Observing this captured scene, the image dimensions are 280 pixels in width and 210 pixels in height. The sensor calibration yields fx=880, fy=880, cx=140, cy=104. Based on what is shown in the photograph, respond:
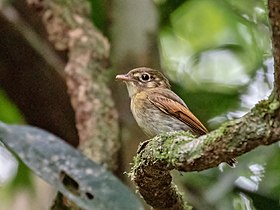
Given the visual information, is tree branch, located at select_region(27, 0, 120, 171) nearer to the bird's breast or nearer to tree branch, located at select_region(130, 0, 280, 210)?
the bird's breast

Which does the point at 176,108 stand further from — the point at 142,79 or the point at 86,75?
the point at 86,75

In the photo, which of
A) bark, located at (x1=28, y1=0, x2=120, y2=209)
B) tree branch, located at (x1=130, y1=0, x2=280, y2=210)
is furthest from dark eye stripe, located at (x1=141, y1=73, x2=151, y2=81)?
tree branch, located at (x1=130, y1=0, x2=280, y2=210)

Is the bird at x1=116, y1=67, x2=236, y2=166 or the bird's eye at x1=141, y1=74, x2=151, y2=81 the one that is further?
the bird's eye at x1=141, y1=74, x2=151, y2=81

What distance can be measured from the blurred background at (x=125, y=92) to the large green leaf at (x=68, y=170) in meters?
0.94

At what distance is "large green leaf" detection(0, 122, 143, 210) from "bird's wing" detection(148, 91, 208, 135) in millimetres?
792

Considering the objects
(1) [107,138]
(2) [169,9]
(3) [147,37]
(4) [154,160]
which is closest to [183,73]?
(2) [169,9]

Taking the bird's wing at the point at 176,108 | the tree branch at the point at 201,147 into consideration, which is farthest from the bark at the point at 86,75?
the tree branch at the point at 201,147

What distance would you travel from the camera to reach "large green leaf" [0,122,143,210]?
9.52ft

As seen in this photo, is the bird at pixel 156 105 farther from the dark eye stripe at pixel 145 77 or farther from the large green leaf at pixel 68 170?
the large green leaf at pixel 68 170

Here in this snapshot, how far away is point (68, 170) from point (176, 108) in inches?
40.0

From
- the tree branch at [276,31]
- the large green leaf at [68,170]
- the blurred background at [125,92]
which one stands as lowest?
the blurred background at [125,92]

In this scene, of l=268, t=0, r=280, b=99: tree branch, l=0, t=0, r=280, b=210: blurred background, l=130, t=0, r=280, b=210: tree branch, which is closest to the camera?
l=268, t=0, r=280, b=99: tree branch

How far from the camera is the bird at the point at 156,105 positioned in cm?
395

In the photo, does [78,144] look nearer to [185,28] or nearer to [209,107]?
[209,107]
